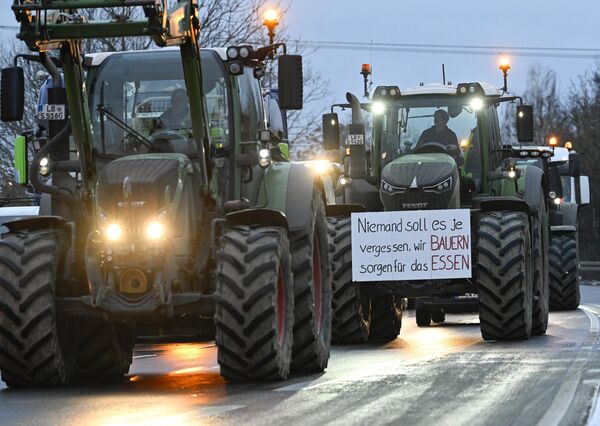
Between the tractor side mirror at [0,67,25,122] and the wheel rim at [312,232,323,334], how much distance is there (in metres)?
3.03

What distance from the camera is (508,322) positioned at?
60.6 ft

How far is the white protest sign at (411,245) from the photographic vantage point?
18922 millimetres

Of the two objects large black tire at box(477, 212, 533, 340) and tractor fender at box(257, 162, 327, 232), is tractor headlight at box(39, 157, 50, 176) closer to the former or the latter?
tractor fender at box(257, 162, 327, 232)

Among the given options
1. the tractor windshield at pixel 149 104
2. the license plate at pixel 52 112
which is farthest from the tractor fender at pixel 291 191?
the license plate at pixel 52 112

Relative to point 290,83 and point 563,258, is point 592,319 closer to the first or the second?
point 563,258

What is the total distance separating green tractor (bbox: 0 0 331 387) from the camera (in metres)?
12.5

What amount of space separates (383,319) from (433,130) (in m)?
2.41

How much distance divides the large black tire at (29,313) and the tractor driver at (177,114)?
1.63 metres

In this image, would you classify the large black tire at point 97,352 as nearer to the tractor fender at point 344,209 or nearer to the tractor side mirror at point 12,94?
the tractor side mirror at point 12,94

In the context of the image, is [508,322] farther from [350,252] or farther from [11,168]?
[11,168]

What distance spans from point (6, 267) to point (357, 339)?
717 cm

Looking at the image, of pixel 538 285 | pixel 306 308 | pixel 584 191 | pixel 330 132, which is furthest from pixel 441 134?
pixel 584 191

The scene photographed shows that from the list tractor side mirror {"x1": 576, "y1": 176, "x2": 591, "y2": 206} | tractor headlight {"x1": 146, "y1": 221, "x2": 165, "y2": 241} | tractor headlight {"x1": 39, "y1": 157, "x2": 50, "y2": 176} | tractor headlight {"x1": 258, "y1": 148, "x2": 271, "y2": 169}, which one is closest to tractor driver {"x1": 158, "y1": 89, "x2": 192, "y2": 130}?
tractor headlight {"x1": 258, "y1": 148, "x2": 271, "y2": 169}

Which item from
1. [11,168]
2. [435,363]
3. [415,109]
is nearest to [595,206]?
[11,168]
